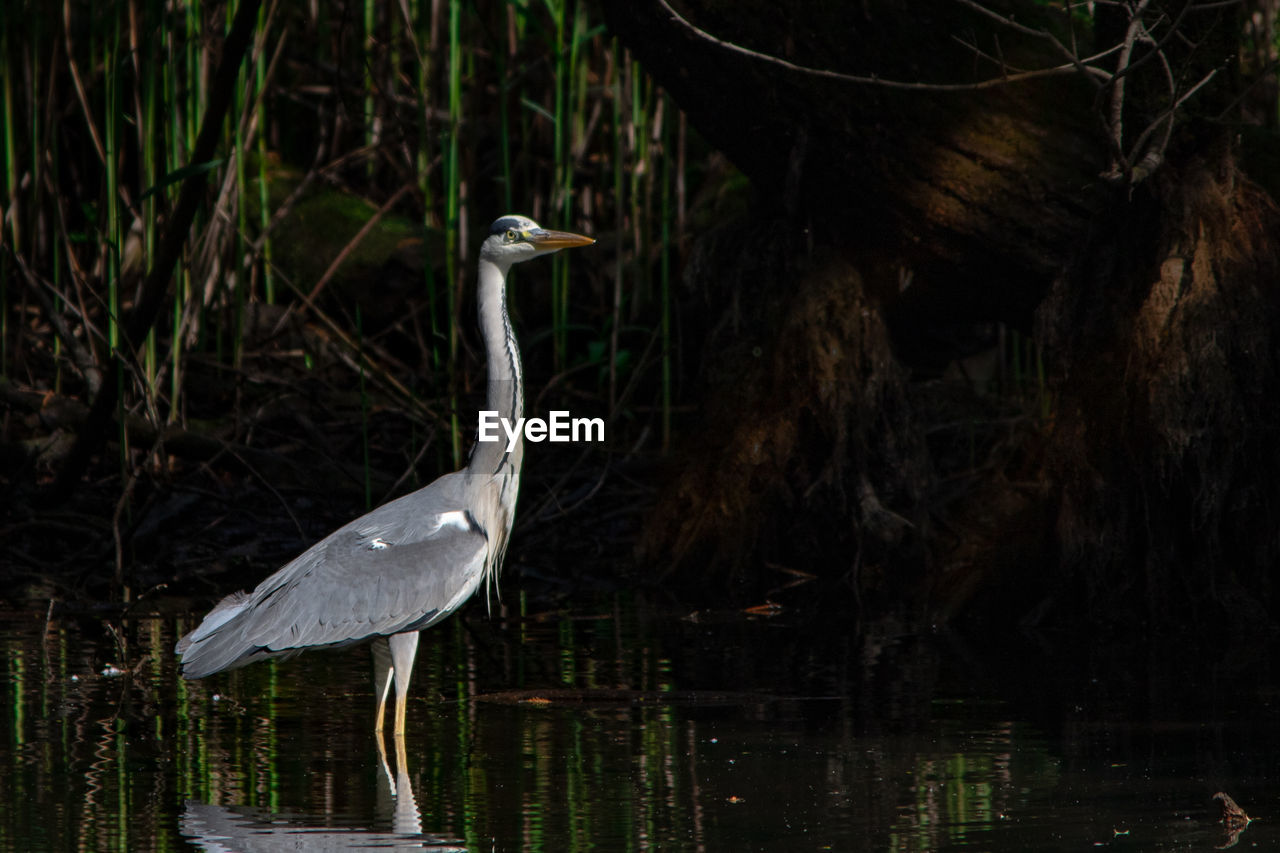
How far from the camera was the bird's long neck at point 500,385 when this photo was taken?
18.6 ft

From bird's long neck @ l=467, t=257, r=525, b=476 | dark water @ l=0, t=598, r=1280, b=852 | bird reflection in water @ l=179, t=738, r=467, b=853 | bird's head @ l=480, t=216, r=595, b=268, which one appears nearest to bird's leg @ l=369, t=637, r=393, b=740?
dark water @ l=0, t=598, r=1280, b=852

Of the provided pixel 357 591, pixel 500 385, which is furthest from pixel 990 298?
pixel 357 591

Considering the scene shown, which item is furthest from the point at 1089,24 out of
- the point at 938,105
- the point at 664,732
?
the point at 664,732

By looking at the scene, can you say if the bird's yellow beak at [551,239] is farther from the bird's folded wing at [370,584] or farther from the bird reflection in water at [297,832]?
the bird reflection in water at [297,832]

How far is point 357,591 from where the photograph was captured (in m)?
5.11

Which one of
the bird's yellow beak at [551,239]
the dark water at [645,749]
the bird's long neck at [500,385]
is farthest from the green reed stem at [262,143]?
the dark water at [645,749]

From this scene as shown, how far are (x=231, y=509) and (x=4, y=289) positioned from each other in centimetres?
157

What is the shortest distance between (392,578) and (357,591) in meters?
0.12

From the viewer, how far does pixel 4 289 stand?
8148 millimetres

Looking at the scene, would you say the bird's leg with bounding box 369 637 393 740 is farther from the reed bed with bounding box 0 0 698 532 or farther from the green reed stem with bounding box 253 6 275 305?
the green reed stem with bounding box 253 6 275 305

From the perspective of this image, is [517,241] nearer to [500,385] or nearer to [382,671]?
[500,385]

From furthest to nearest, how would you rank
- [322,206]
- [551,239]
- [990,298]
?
1. [322,206]
2. [990,298]
3. [551,239]

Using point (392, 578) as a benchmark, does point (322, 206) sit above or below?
above

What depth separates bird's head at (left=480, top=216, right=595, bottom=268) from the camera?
5930mm
